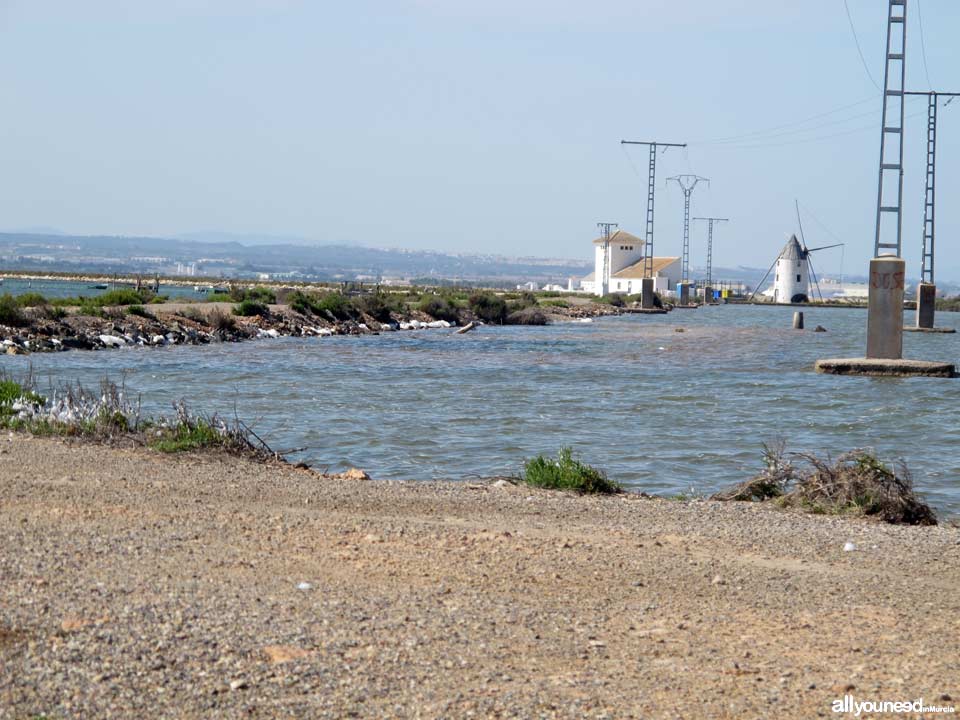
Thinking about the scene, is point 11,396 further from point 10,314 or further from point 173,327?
point 173,327

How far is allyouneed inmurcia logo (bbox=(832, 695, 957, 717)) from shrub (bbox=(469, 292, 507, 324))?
5903 cm

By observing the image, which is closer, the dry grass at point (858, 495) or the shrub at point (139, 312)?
the dry grass at point (858, 495)

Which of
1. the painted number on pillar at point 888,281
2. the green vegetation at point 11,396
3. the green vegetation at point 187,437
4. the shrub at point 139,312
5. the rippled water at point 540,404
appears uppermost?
the painted number on pillar at point 888,281

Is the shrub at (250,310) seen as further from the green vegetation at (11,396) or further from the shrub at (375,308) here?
the green vegetation at (11,396)

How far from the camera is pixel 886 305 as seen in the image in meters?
31.2

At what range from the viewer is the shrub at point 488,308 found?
65.0 metres

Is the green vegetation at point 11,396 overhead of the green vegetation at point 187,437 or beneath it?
overhead

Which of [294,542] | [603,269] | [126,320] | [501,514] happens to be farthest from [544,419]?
[603,269]

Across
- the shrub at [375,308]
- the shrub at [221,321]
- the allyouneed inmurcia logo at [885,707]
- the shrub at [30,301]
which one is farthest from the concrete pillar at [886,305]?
the shrub at [375,308]

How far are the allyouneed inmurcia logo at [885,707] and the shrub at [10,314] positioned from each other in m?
33.0

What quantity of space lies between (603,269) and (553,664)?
5228 inches

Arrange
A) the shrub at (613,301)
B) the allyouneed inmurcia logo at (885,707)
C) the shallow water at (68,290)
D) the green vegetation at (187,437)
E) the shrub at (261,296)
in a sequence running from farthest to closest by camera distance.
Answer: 1. the shrub at (613,301)
2. the shallow water at (68,290)
3. the shrub at (261,296)
4. the green vegetation at (187,437)
5. the allyouneed inmurcia logo at (885,707)

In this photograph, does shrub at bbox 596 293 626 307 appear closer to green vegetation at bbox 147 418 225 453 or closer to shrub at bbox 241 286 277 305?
shrub at bbox 241 286 277 305

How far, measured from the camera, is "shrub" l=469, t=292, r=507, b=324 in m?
65.0
